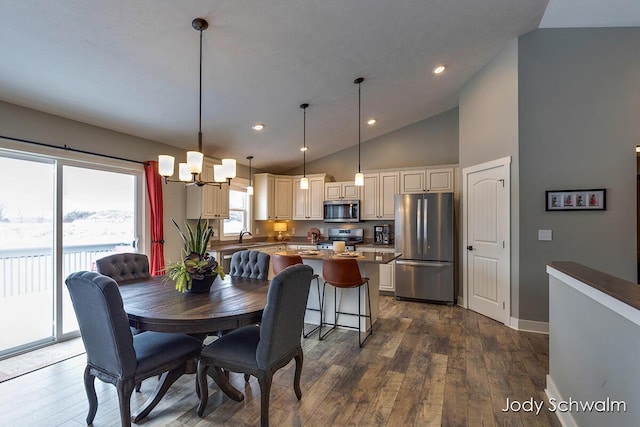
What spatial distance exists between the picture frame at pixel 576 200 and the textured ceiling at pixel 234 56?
195 centimetres

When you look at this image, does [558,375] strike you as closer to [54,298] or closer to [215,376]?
[215,376]

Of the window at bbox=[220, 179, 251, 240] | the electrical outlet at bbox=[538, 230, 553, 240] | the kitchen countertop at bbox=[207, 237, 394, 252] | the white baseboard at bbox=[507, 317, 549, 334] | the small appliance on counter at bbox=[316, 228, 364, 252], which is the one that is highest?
the window at bbox=[220, 179, 251, 240]

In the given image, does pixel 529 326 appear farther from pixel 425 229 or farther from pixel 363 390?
pixel 363 390

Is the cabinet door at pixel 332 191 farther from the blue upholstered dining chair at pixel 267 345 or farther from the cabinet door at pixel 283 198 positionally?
the blue upholstered dining chair at pixel 267 345

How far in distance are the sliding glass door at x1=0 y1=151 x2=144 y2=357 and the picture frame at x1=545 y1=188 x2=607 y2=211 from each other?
532 cm

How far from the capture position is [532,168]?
147 inches

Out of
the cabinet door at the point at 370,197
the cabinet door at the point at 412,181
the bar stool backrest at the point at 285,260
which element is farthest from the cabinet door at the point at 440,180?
the bar stool backrest at the point at 285,260

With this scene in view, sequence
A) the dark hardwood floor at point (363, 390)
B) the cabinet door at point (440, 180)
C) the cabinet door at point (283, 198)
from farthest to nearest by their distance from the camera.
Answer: the cabinet door at point (283, 198), the cabinet door at point (440, 180), the dark hardwood floor at point (363, 390)

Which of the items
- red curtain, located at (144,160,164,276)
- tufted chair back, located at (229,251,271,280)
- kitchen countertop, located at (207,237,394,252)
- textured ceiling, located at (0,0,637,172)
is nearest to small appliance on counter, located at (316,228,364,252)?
kitchen countertop, located at (207,237,394,252)

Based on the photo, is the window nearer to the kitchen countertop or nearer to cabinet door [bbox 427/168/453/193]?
the kitchen countertop

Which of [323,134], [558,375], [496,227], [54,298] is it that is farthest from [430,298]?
[54,298]

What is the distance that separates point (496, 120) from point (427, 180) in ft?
5.14

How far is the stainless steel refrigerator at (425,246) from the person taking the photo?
4852 mm

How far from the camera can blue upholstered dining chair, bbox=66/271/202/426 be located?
1.77 meters
